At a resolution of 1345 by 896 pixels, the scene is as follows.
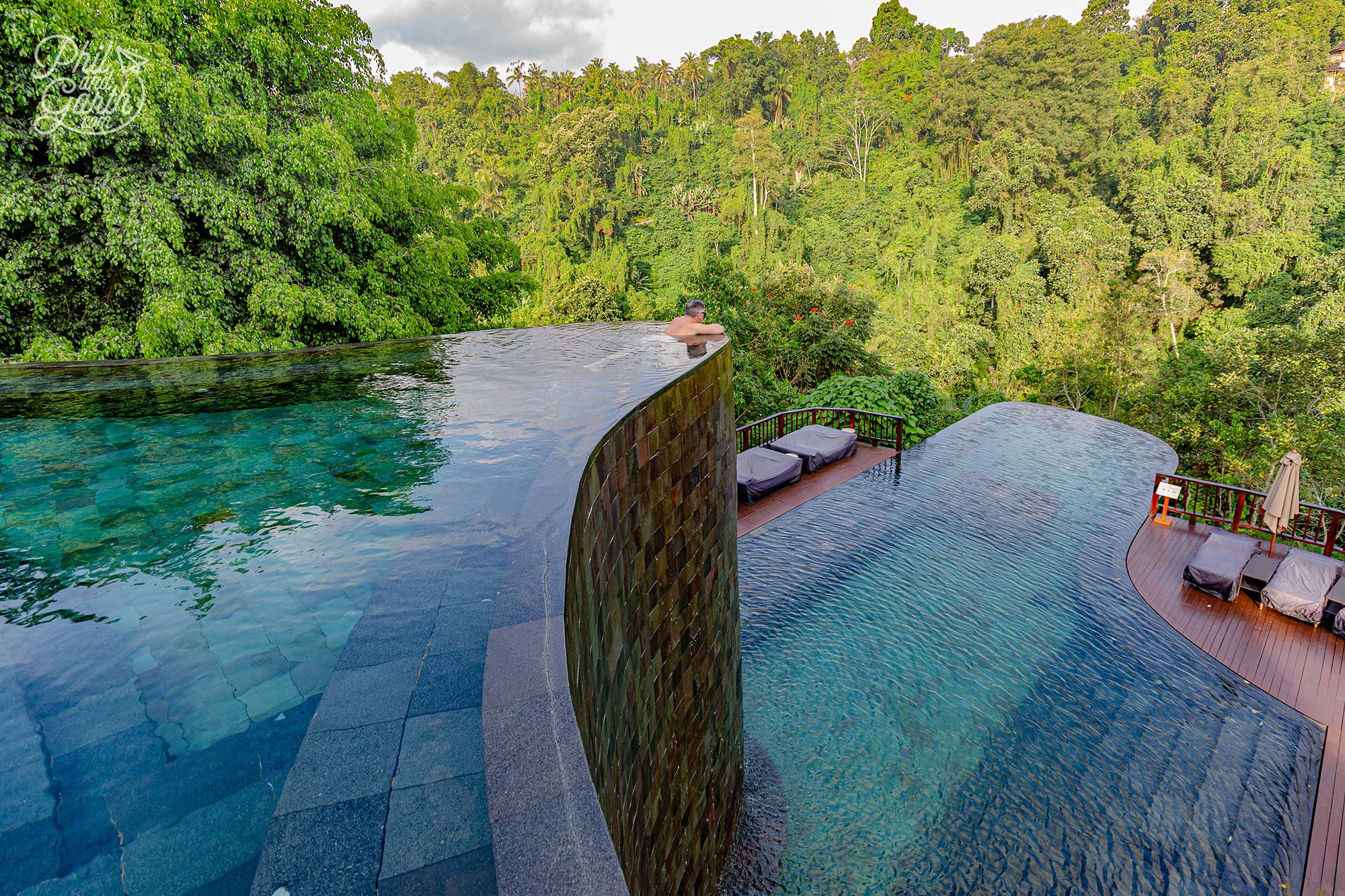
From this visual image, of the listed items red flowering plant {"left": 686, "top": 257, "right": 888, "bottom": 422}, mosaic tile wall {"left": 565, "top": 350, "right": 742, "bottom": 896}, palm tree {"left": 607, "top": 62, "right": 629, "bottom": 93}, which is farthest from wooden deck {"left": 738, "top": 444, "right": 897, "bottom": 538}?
palm tree {"left": 607, "top": 62, "right": 629, "bottom": 93}

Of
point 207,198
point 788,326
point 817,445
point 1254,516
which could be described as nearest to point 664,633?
point 817,445

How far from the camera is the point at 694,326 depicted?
736 centimetres

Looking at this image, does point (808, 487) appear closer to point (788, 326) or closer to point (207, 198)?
point (788, 326)

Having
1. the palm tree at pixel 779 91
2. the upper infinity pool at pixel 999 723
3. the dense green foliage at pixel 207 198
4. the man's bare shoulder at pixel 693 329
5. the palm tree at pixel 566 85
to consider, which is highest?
the palm tree at pixel 566 85

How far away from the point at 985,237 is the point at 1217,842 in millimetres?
42414

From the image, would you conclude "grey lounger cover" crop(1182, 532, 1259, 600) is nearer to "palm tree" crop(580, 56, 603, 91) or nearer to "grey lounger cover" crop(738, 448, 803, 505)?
"grey lounger cover" crop(738, 448, 803, 505)

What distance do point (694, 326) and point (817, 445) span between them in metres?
5.04

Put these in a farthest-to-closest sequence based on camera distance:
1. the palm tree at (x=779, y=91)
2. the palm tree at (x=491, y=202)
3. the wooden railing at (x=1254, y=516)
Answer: the palm tree at (x=779, y=91) < the palm tree at (x=491, y=202) < the wooden railing at (x=1254, y=516)

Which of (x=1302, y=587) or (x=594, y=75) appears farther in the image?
(x=594, y=75)

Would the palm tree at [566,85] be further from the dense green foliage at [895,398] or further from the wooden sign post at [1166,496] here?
the wooden sign post at [1166,496]

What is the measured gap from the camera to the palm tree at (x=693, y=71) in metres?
65.7

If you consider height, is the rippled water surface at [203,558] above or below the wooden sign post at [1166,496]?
above

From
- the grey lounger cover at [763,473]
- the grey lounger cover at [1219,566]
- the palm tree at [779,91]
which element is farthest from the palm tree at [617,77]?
the grey lounger cover at [1219,566]

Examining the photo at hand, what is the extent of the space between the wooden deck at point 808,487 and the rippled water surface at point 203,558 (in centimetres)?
443
